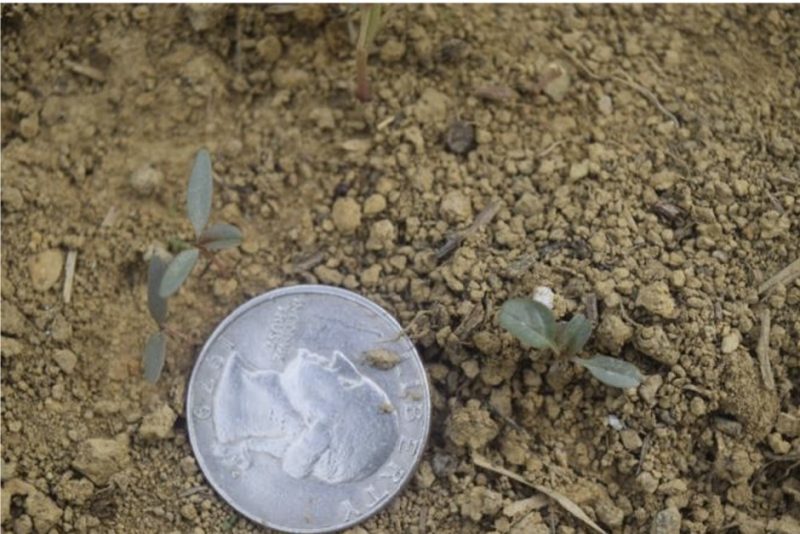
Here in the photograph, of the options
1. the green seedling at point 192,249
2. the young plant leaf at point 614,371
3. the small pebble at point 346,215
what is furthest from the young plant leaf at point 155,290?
the young plant leaf at point 614,371

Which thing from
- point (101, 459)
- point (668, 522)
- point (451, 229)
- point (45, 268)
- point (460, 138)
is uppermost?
point (460, 138)

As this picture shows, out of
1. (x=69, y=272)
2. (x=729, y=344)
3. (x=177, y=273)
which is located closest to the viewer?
(x=177, y=273)

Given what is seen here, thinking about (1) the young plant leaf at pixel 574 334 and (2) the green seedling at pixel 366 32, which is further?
(2) the green seedling at pixel 366 32

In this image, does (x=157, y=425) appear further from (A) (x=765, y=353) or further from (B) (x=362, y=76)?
(A) (x=765, y=353)

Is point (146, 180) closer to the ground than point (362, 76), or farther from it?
closer to the ground

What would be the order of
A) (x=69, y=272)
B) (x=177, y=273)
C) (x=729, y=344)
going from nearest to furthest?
Answer: 1. (x=177, y=273)
2. (x=729, y=344)
3. (x=69, y=272)

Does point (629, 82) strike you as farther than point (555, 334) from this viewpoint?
Yes

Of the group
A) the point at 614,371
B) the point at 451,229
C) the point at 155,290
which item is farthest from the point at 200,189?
the point at 614,371

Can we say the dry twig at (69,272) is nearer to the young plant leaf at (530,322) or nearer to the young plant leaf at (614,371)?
the young plant leaf at (530,322)
